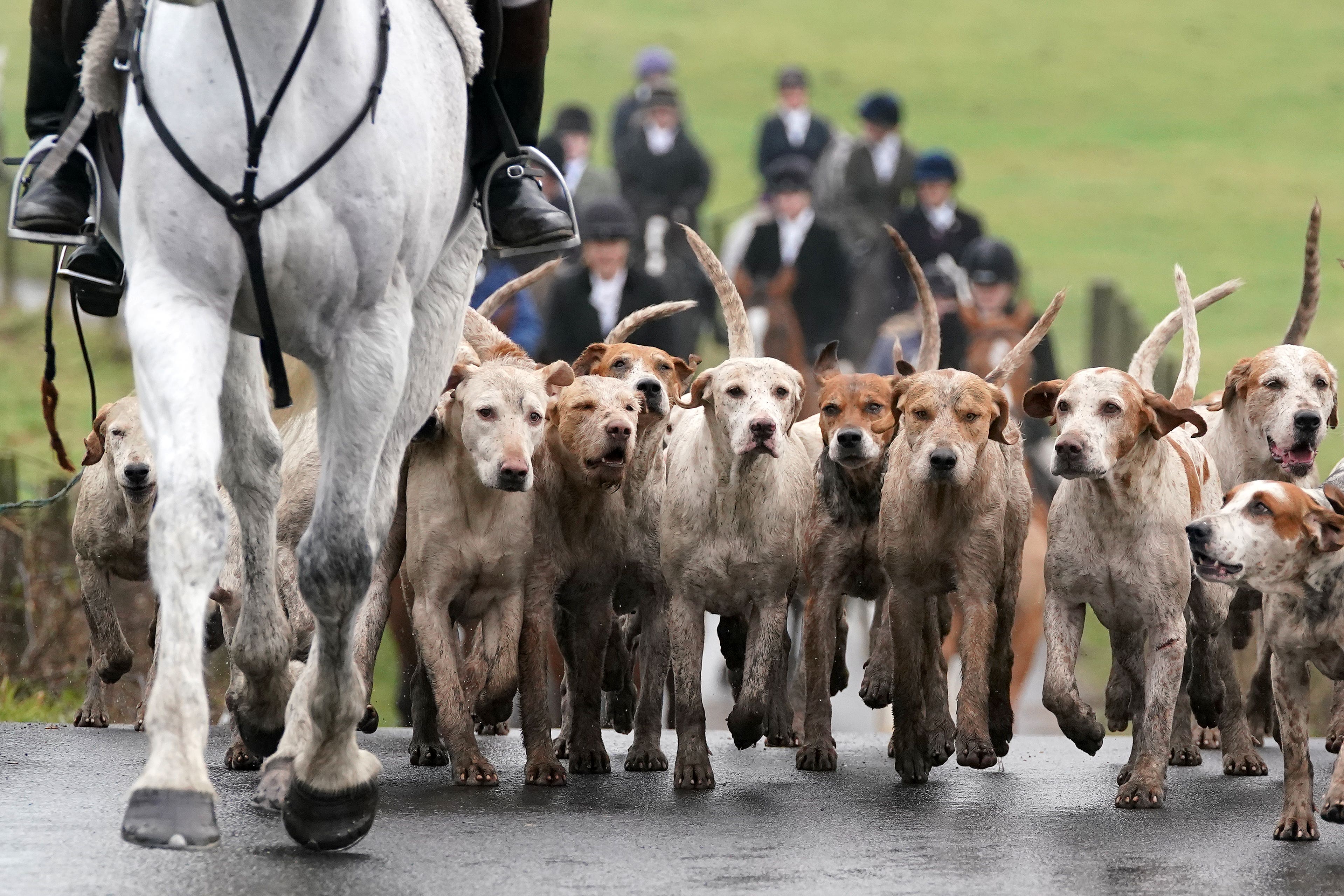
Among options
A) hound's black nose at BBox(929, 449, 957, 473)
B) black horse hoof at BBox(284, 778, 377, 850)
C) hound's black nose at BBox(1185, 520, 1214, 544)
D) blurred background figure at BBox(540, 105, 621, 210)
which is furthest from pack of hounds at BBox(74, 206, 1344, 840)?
blurred background figure at BBox(540, 105, 621, 210)

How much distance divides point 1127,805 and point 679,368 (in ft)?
10.1

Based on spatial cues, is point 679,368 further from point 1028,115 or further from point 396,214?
point 1028,115

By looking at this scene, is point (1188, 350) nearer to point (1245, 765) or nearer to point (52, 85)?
point (1245, 765)

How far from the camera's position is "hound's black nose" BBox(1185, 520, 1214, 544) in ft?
22.8

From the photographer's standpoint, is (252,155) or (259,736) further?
(259,736)

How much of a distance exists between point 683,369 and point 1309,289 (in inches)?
110

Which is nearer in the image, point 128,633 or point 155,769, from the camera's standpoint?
point 155,769

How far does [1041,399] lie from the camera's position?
8305mm

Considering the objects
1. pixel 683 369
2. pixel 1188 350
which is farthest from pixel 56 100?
pixel 1188 350

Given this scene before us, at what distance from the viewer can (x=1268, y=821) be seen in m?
7.18

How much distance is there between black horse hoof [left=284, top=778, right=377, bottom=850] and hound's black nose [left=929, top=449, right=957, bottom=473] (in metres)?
2.86

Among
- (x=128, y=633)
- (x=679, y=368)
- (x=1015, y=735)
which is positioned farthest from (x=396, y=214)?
(x=128, y=633)

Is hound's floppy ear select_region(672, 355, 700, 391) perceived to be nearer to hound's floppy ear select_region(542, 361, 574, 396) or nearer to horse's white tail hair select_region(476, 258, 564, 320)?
horse's white tail hair select_region(476, 258, 564, 320)

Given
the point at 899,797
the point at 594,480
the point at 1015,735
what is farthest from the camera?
the point at 1015,735
